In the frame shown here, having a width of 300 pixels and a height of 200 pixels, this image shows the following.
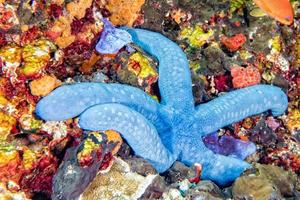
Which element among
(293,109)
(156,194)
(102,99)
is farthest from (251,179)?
(293,109)

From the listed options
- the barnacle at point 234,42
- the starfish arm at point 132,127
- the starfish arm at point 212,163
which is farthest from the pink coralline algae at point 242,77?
Answer: the starfish arm at point 132,127

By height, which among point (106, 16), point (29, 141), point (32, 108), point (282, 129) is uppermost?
point (106, 16)

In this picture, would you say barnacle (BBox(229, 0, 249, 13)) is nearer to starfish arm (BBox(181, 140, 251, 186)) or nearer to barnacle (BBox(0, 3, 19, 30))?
starfish arm (BBox(181, 140, 251, 186))

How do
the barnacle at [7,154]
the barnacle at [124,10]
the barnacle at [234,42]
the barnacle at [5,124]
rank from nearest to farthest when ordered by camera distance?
1. the barnacle at [7,154]
2. the barnacle at [5,124]
3. the barnacle at [124,10]
4. the barnacle at [234,42]

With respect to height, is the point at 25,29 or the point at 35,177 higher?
the point at 25,29

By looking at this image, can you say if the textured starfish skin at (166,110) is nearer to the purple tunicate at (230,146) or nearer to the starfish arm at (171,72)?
Result: the starfish arm at (171,72)

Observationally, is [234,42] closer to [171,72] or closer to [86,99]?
[171,72]

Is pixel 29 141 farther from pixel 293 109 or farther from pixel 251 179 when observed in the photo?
pixel 293 109

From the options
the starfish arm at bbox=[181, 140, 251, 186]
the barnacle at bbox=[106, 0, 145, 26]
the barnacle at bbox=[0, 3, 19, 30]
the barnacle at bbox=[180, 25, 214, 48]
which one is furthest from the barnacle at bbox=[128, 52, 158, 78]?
the barnacle at bbox=[0, 3, 19, 30]
